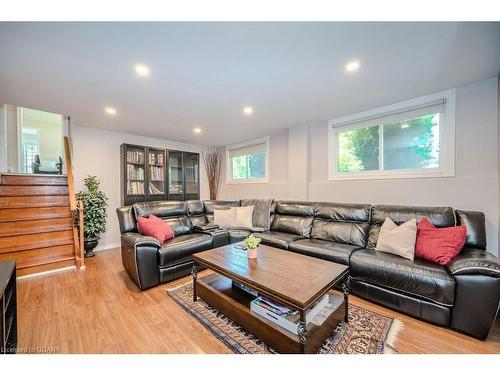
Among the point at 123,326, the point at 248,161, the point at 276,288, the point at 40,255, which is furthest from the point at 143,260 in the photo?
the point at 248,161

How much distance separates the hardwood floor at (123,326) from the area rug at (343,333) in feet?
0.20

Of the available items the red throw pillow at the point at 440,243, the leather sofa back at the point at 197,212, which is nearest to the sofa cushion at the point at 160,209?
the leather sofa back at the point at 197,212

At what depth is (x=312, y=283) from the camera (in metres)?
1.39

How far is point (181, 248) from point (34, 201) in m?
2.50

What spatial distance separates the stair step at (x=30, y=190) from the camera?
9.45 feet

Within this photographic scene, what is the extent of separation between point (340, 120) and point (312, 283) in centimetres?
271

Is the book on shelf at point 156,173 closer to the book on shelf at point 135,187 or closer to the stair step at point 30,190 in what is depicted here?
the book on shelf at point 135,187

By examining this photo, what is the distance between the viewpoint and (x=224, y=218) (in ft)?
11.2

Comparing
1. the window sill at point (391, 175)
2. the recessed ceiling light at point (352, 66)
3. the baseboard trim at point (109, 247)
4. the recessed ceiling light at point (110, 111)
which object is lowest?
the baseboard trim at point (109, 247)

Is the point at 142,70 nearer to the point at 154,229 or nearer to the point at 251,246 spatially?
the point at 154,229

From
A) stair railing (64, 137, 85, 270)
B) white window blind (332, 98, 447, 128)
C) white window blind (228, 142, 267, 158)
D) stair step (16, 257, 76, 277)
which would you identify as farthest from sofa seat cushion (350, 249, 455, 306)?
stair step (16, 257, 76, 277)

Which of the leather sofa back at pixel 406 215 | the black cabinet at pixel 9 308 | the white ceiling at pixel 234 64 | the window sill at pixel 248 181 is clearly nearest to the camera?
the black cabinet at pixel 9 308
